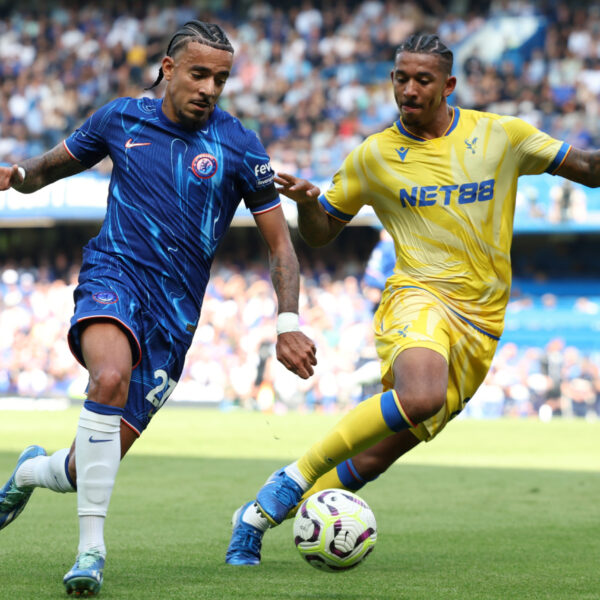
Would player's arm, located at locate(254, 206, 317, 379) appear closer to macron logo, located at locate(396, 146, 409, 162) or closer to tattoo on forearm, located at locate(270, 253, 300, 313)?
tattoo on forearm, located at locate(270, 253, 300, 313)

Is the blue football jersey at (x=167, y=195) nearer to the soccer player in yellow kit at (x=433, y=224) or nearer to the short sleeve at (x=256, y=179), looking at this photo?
the short sleeve at (x=256, y=179)

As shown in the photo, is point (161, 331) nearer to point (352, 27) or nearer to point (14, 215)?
point (14, 215)

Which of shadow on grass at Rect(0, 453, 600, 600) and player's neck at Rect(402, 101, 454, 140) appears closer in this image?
shadow on grass at Rect(0, 453, 600, 600)

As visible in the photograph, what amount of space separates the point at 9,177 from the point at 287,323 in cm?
137

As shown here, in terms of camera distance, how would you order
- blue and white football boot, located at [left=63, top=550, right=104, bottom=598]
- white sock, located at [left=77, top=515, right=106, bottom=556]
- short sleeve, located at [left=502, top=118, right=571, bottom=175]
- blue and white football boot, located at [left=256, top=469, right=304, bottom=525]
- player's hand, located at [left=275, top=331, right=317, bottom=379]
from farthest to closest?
short sleeve, located at [left=502, top=118, right=571, bottom=175] → blue and white football boot, located at [left=256, top=469, right=304, bottom=525] → player's hand, located at [left=275, top=331, right=317, bottom=379] → white sock, located at [left=77, top=515, right=106, bottom=556] → blue and white football boot, located at [left=63, top=550, right=104, bottom=598]

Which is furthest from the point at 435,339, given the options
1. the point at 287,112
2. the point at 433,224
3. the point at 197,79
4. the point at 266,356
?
the point at 287,112

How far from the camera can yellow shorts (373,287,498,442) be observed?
17.4 feet

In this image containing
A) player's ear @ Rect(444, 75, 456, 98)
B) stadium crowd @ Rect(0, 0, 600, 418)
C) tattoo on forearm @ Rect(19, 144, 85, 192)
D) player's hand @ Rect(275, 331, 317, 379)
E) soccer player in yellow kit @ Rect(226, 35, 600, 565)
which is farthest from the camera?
stadium crowd @ Rect(0, 0, 600, 418)

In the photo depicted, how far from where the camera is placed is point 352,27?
90.5 feet

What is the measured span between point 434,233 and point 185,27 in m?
1.60

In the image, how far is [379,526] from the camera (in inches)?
271

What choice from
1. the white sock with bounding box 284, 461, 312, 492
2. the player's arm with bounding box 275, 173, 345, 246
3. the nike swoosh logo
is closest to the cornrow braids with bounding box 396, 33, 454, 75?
the player's arm with bounding box 275, 173, 345, 246

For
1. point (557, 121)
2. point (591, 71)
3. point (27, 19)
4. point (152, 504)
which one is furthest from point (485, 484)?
point (27, 19)

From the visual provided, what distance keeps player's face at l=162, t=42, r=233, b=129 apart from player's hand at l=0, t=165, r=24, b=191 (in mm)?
757
